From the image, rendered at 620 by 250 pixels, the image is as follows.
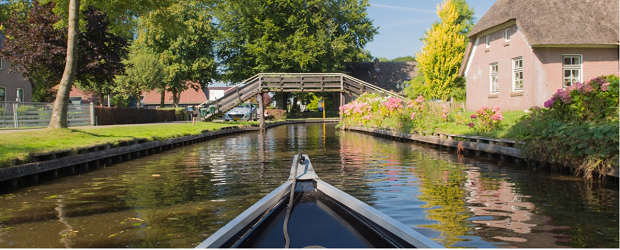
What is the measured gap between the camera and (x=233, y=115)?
163 feet

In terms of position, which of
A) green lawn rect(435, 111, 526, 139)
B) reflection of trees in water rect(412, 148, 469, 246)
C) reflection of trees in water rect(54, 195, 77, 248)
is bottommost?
reflection of trees in water rect(54, 195, 77, 248)

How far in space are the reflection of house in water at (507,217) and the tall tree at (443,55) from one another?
112 feet

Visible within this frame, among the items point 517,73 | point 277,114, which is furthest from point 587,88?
point 277,114

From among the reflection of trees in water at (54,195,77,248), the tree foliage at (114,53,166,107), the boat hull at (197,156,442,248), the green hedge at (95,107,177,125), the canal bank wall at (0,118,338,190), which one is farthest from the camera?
the tree foliage at (114,53,166,107)

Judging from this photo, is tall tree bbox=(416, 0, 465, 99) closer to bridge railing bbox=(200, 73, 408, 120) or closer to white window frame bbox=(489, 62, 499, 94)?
bridge railing bbox=(200, 73, 408, 120)

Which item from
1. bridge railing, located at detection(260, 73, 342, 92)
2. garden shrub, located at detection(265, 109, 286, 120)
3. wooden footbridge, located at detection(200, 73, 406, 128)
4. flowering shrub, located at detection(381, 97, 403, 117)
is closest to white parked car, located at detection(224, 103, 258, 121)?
garden shrub, located at detection(265, 109, 286, 120)

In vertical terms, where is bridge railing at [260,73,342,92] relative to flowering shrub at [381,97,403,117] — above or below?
above

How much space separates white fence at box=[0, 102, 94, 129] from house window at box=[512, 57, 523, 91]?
928 inches

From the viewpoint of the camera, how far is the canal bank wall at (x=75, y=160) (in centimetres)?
1005

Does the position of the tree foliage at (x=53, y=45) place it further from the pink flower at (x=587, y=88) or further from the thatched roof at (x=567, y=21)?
the pink flower at (x=587, y=88)

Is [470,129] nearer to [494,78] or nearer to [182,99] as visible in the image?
[494,78]

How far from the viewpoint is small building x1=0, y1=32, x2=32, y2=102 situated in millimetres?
35531

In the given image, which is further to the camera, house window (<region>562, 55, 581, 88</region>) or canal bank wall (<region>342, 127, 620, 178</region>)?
house window (<region>562, 55, 581, 88</region>)

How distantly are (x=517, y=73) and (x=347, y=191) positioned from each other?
21.2 meters
